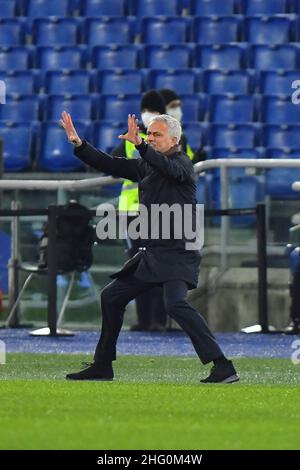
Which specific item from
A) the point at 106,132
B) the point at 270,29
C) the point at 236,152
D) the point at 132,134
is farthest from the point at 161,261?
the point at 270,29

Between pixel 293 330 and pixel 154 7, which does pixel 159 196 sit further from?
pixel 154 7

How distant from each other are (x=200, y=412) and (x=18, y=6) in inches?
562

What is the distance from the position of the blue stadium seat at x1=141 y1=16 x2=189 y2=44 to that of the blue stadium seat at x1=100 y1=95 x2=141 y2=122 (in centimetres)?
138

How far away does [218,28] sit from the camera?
20.6 meters

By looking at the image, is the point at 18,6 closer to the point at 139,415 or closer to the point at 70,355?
the point at 70,355

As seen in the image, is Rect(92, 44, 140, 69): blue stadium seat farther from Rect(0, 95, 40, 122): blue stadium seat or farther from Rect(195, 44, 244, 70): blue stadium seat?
Rect(0, 95, 40, 122): blue stadium seat

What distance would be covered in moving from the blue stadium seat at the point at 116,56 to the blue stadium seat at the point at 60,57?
20cm

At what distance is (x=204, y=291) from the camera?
54.0 feet

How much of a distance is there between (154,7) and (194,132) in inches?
120

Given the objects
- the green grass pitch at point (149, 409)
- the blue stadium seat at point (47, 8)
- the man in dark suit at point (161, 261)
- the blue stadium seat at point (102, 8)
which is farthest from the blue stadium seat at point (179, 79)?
the man in dark suit at point (161, 261)

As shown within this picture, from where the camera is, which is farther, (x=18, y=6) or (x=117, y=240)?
(x=18, y=6)

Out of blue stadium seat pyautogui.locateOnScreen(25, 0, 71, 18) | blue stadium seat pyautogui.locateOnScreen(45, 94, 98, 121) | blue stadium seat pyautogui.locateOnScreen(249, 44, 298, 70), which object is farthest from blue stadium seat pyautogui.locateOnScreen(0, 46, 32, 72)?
blue stadium seat pyautogui.locateOnScreen(249, 44, 298, 70)

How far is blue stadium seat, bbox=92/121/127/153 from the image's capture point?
19172 mm

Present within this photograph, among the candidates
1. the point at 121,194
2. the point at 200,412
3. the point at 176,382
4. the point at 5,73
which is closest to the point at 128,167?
the point at 176,382
